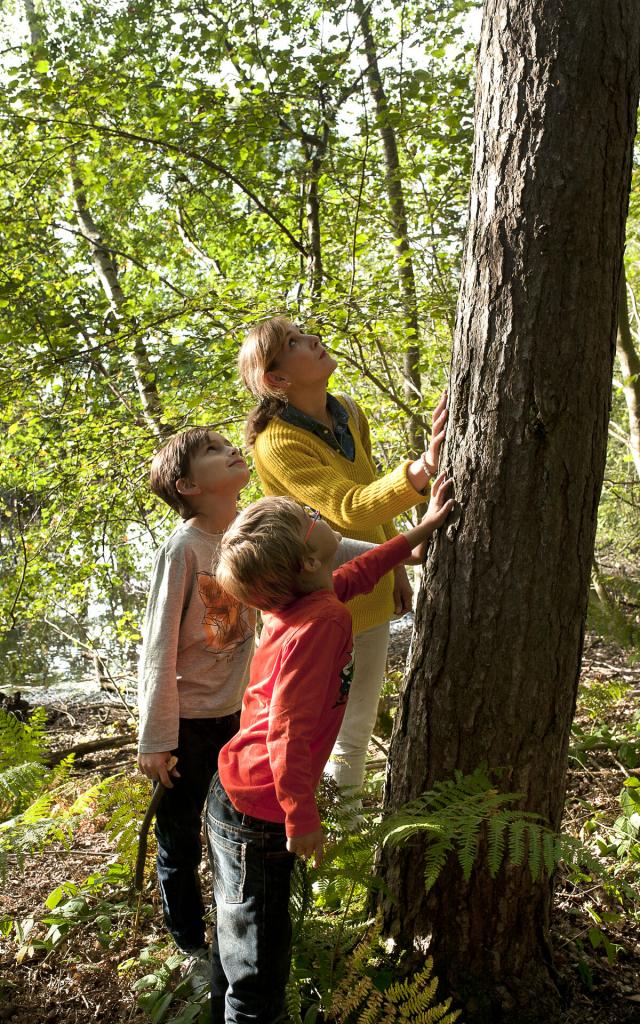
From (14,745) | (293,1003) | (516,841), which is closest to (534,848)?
(516,841)

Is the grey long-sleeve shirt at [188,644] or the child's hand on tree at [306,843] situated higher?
the grey long-sleeve shirt at [188,644]

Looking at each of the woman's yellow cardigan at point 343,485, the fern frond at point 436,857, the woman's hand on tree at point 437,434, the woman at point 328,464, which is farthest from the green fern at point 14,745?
the woman's hand on tree at point 437,434

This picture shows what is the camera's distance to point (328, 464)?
8.69 ft

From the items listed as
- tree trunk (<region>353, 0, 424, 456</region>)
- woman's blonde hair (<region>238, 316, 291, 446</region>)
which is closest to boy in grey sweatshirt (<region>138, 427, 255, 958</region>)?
woman's blonde hair (<region>238, 316, 291, 446</region>)

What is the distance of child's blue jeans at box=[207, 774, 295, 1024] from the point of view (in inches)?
73.1

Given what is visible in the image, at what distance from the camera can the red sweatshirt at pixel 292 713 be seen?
1750mm

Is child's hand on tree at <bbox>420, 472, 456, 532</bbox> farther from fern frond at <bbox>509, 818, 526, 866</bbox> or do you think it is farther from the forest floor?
the forest floor

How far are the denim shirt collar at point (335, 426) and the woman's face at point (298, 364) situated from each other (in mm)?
110

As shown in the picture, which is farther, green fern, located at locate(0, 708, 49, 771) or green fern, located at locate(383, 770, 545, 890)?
green fern, located at locate(0, 708, 49, 771)

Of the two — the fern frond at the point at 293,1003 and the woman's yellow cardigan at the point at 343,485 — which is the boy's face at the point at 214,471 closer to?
the woman's yellow cardigan at the point at 343,485

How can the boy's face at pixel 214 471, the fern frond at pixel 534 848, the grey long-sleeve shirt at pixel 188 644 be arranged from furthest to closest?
the boy's face at pixel 214 471 < the grey long-sleeve shirt at pixel 188 644 < the fern frond at pixel 534 848

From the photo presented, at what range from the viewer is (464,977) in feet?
6.81

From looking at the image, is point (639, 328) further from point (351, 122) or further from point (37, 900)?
point (37, 900)

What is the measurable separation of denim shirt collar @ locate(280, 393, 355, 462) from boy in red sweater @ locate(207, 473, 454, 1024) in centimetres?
76
